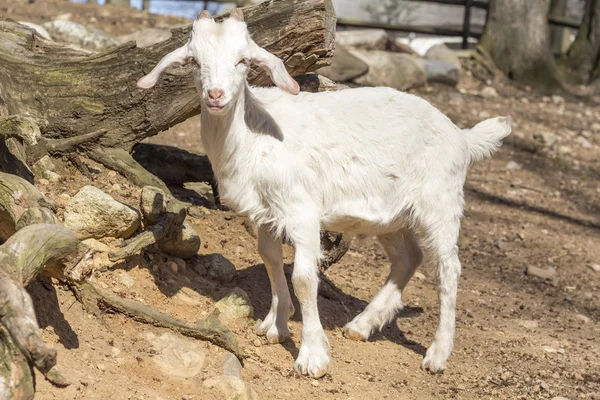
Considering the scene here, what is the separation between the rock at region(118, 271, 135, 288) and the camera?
505cm

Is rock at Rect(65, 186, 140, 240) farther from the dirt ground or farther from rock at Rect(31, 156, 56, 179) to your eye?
rock at Rect(31, 156, 56, 179)

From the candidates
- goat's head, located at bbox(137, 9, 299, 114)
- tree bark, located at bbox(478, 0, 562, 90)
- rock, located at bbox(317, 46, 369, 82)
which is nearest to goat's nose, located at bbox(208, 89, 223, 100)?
goat's head, located at bbox(137, 9, 299, 114)

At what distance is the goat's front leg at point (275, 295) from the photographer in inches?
204

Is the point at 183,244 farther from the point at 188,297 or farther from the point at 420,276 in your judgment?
the point at 420,276

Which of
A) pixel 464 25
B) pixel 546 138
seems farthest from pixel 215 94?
pixel 464 25

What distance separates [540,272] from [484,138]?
2370mm

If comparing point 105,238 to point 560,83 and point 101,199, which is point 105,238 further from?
point 560,83

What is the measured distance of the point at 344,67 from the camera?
11742mm

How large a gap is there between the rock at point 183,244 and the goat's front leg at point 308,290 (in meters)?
1.00

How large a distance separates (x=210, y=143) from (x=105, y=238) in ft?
3.06

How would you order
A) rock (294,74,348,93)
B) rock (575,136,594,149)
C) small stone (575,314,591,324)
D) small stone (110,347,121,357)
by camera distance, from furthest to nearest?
rock (575,136,594,149)
small stone (575,314,591,324)
rock (294,74,348,93)
small stone (110,347,121,357)

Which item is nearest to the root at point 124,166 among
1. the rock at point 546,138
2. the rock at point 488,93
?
the rock at point 546,138

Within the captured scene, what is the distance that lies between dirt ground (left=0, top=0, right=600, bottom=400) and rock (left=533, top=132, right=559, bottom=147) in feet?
4.03

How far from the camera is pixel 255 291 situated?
19.0ft
